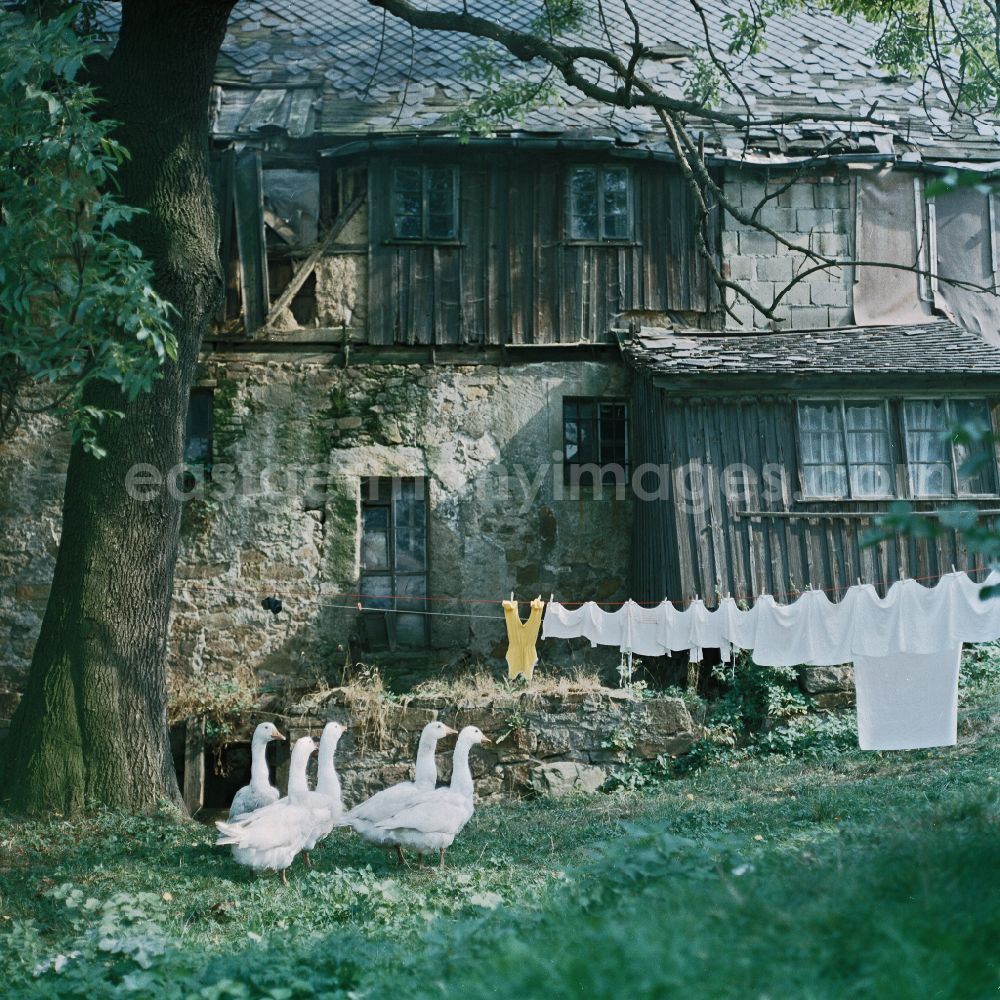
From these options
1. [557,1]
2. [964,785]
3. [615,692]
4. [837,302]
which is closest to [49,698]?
[615,692]

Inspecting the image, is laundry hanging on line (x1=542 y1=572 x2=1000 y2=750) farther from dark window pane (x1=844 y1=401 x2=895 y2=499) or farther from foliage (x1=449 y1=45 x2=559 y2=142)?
foliage (x1=449 y1=45 x2=559 y2=142)

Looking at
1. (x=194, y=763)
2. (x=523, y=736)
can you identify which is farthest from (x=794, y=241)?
(x=194, y=763)

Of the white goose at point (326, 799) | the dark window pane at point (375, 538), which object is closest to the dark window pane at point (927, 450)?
the dark window pane at point (375, 538)

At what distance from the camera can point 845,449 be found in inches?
542

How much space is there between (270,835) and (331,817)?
0.78m

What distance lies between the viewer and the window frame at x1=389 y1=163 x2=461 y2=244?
14.9 meters

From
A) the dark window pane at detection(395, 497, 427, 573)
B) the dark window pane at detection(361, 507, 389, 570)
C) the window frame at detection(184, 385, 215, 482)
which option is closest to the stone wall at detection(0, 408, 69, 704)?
the window frame at detection(184, 385, 215, 482)

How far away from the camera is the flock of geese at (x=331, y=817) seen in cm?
777

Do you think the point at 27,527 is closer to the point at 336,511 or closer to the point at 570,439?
the point at 336,511

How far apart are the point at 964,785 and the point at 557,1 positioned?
31.5 ft

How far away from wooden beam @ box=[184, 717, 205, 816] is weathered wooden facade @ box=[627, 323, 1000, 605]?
5.04 m

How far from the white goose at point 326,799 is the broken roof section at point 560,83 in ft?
26.5

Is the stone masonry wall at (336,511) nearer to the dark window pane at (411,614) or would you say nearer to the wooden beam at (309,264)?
the dark window pane at (411,614)

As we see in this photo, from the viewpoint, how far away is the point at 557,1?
547 inches
